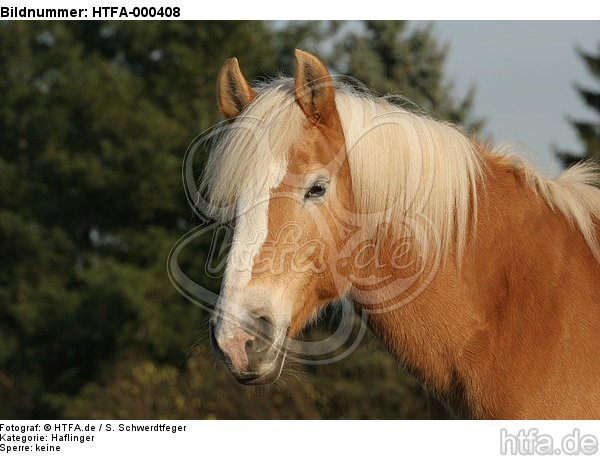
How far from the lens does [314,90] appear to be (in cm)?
348

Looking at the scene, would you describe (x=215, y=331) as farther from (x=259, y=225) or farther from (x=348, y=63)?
(x=348, y=63)

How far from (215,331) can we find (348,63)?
16.1 meters

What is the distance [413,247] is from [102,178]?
759 inches

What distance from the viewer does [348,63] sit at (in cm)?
1859

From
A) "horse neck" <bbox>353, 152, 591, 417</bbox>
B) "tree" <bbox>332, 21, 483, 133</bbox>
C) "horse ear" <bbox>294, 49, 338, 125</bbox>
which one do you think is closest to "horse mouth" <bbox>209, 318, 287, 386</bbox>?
"horse neck" <bbox>353, 152, 591, 417</bbox>

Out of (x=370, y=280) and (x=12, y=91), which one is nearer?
(x=370, y=280)

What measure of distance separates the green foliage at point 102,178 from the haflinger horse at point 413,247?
1553cm

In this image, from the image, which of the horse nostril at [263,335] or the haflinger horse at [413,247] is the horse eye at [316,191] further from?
the horse nostril at [263,335]

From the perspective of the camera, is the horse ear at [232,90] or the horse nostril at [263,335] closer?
the horse nostril at [263,335]

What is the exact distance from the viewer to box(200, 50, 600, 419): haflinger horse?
128 inches

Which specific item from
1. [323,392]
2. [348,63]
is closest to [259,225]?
[323,392]

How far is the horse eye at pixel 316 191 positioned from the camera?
3.39 meters

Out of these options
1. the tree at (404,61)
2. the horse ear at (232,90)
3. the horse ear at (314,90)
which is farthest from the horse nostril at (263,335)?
the tree at (404,61)

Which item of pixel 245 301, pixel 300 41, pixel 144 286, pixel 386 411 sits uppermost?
pixel 245 301
